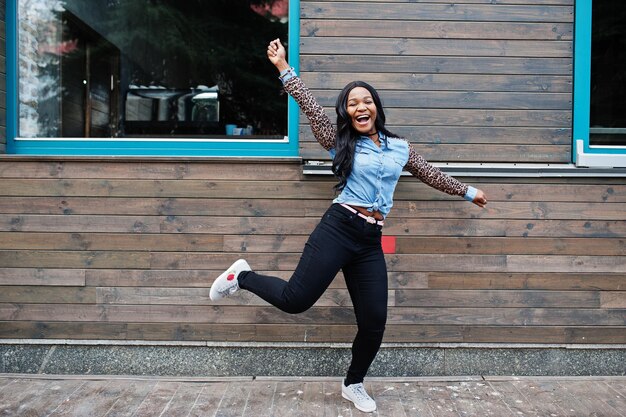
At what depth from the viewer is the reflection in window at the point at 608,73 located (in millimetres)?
4102

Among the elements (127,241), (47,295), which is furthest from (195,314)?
(47,295)

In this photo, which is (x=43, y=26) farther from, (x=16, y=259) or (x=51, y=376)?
(x=51, y=376)

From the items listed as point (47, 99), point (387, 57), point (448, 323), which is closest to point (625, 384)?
point (448, 323)

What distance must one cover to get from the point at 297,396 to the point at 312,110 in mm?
1725

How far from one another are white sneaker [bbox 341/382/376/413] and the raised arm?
1.44 m

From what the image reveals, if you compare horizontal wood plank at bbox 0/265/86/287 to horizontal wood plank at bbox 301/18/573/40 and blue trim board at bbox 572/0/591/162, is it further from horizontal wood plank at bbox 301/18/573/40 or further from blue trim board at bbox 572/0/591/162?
blue trim board at bbox 572/0/591/162

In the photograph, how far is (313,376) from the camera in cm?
394

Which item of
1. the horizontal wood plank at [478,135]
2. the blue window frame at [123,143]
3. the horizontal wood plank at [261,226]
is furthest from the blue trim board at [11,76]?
the horizontal wood plank at [478,135]

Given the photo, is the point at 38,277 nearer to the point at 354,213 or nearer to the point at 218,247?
the point at 218,247

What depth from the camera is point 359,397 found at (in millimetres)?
3404

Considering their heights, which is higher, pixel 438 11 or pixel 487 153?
pixel 438 11

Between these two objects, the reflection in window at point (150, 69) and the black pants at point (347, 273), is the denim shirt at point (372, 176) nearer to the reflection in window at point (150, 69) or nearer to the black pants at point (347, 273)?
the black pants at point (347, 273)

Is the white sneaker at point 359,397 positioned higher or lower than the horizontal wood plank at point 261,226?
lower

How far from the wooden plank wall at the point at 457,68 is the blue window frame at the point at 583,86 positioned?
52 millimetres
